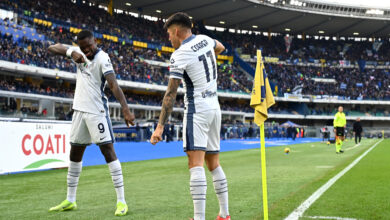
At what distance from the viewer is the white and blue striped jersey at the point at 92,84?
16.3 feet

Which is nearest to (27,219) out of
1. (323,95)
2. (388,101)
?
(323,95)

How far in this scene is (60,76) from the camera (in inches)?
1375

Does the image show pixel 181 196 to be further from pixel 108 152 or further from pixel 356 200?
pixel 356 200

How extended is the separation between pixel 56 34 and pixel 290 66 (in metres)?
41.2

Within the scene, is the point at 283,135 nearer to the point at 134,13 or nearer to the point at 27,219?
the point at 134,13

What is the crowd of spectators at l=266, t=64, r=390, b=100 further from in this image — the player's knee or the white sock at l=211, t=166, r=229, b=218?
the white sock at l=211, t=166, r=229, b=218

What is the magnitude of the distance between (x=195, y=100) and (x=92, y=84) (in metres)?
1.76

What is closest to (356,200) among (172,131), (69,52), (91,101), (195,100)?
(195,100)

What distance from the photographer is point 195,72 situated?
12.5ft

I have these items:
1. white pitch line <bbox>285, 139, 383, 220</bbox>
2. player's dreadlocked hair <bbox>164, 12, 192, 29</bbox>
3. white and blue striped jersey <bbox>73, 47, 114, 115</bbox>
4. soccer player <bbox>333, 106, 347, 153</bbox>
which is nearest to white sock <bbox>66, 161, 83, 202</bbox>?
white and blue striped jersey <bbox>73, 47, 114, 115</bbox>

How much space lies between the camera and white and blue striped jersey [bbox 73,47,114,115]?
4.95 meters

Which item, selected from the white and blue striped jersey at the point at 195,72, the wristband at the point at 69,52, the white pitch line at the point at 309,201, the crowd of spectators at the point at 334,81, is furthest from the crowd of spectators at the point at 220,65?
the white and blue striped jersey at the point at 195,72

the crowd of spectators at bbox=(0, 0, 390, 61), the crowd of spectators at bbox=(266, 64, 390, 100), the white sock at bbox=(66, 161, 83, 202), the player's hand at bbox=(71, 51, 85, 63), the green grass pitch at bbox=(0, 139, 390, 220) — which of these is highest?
the crowd of spectators at bbox=(0, 0, 390, 61)

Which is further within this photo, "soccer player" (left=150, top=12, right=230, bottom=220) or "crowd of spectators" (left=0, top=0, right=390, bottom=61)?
"crowd of spectators" (left=0, top=0, right=390, bottom=61)
